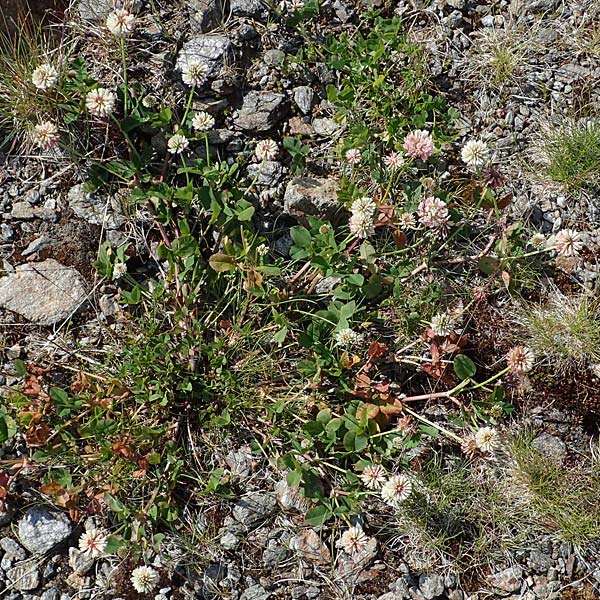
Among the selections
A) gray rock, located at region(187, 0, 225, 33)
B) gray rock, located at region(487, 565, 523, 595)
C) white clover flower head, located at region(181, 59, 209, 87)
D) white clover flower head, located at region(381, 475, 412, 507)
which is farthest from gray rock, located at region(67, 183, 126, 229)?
gray rock, located at region(487, 565, 523, 595)

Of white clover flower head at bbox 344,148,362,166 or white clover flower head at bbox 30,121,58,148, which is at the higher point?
white clover flower head at bbox 344,148,362,166

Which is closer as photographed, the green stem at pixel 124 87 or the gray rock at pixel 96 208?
the green stem at pixel 124 87

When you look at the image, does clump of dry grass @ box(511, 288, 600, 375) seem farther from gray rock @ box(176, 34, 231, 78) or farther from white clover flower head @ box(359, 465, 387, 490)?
gray rock @ box(176, 34, 231, 78)

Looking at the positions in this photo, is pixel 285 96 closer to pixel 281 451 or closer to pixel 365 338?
pixel 365 338

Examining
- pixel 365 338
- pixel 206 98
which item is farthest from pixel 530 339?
pixel 206 98

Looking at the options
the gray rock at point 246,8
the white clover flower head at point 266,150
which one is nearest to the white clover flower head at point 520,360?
the white clover flower head at point 266,150

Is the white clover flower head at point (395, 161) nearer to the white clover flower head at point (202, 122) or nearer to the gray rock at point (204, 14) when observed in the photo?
the white clover flower head at point (202, 122)
